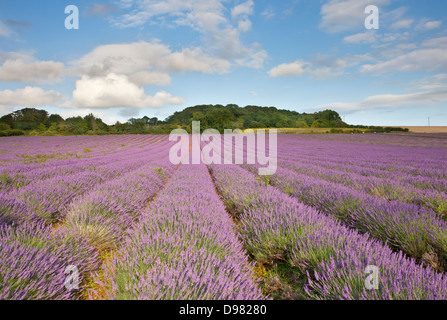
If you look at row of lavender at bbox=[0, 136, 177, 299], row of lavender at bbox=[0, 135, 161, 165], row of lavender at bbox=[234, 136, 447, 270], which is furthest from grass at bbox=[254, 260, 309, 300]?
row of lavender at bbox=[0, 135, 161, 165]

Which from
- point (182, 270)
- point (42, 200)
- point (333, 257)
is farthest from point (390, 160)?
point (42, 200)

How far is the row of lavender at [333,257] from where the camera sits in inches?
51.2

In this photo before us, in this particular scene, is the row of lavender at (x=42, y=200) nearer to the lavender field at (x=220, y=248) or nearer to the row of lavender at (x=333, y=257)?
the lavender field at (x=220, y=248)

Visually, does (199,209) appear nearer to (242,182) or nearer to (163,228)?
(163,228)

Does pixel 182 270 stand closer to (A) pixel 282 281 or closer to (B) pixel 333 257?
(A) pixel 282 281

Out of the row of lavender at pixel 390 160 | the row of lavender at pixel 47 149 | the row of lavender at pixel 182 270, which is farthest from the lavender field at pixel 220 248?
the row of lavender at pixel 47 149

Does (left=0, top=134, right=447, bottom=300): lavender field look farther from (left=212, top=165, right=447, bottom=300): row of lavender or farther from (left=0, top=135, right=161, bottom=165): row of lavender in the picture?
(left=0, top=135, right=161, bottom=165): row of lavender

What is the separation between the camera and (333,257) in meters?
1.75

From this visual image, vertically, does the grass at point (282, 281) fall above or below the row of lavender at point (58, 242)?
below

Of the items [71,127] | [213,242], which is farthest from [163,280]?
[71,127]

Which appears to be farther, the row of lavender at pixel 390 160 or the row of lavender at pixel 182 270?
Result: the row of lavender at pixel 390 160
